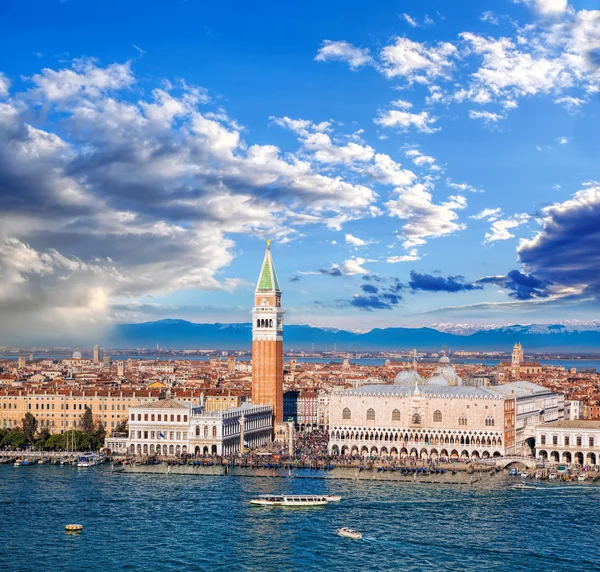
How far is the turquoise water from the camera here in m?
34.1

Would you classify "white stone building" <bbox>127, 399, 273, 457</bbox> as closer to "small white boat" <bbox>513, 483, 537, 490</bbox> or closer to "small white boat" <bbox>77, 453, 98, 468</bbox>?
"small white boat" <bbox>77, 453, 98, 468</bbox>

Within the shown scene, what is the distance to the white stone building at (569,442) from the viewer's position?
56281 millimetres

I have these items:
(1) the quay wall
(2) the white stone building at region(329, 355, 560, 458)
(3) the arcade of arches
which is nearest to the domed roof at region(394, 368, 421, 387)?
(2) the white stone building at region(329, 355, 560, 458)

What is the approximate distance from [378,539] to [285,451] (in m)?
25.5

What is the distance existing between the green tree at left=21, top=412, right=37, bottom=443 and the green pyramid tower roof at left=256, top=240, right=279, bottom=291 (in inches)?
703

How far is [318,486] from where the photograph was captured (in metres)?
49.1

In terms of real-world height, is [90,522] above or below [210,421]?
below

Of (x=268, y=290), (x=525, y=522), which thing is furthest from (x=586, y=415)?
(x=525, y=522)

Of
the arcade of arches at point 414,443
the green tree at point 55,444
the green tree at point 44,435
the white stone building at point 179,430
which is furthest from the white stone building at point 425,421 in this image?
the green tree at point 44,435

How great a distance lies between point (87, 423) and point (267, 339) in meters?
13.7

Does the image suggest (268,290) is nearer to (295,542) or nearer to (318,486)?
(318,486)

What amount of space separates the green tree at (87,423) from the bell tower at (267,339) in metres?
11.5

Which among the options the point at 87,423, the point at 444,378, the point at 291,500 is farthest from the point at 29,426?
the point at 444,378

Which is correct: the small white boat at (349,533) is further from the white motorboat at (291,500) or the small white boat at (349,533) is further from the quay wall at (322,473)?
the quay wall at (322,473)
